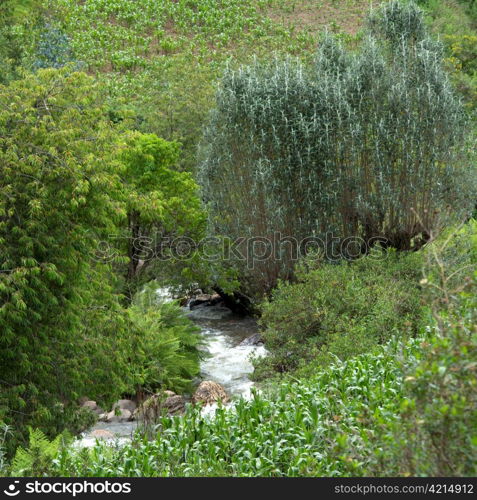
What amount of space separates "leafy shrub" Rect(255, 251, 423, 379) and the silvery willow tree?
7.20ft

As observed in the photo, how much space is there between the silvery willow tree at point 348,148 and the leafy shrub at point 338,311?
2195 millimetres

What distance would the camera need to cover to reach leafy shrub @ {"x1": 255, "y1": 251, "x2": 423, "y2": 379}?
1216cm

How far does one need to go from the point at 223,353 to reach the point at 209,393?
336 cm

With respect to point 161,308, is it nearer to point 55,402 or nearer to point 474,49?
point 55,402

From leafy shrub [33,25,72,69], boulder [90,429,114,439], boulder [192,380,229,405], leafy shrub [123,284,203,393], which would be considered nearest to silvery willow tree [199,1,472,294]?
leafy shrub [123,284,203,393]

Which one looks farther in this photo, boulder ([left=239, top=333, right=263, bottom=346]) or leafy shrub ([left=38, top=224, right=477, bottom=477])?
boulder ([left=239, top=333, right=263, bottom=346])

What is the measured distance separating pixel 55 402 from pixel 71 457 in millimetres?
3222

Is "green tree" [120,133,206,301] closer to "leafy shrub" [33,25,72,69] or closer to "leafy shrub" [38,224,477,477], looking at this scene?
"leafy shrub" [38,224,477,477]

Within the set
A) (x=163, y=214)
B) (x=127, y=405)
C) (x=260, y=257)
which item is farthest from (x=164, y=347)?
(x=260, y=257)

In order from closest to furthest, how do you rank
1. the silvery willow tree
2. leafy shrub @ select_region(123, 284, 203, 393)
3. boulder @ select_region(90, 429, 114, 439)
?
boulder @ select_region(90, 429, 114, 439) < leafy shrub @ select_region(123, 284, 203, 393) < the silvery willow tree

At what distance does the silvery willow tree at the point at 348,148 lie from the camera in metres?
16.3

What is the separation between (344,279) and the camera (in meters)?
13.8

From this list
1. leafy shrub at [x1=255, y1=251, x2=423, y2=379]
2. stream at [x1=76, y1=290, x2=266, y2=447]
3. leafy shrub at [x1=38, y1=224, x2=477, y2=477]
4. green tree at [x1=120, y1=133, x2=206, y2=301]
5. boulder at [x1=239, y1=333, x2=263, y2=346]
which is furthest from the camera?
boulder at [x1=239, y1=333, x2=263, y2=346]
